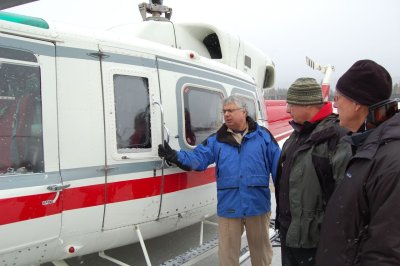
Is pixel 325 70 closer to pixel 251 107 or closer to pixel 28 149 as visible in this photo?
pixel 251 107

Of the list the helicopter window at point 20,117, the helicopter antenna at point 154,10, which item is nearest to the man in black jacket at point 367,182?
the helicopter window at point 20,117

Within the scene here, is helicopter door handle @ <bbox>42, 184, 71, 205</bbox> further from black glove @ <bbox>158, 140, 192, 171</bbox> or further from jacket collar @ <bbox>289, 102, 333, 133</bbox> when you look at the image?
jacket collar @ <bbox>289, 102, 333, 133</bbox>

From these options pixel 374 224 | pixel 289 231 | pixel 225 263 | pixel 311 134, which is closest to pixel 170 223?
pixel 225 263

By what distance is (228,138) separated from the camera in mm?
3359

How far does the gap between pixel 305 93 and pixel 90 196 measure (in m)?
1.69

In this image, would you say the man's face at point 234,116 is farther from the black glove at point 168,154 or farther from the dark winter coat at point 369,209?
the dark winter coat at point 369,209

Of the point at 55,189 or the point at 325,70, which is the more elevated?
the point at 325,70

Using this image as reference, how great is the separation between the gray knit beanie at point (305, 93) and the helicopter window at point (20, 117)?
5.63 feet

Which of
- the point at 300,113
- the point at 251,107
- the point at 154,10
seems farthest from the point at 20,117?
the point at 251,107

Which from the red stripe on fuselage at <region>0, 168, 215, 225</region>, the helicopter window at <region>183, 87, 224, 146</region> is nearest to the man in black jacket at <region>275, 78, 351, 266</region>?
the red stripe on fuselage at <region>0, 168, 215, 225</region>

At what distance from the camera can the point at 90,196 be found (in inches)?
111

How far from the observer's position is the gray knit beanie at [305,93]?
261 centimetres

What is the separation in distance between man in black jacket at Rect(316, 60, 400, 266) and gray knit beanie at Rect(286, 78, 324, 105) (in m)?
0.85

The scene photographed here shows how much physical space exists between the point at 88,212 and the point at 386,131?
2120 mm
